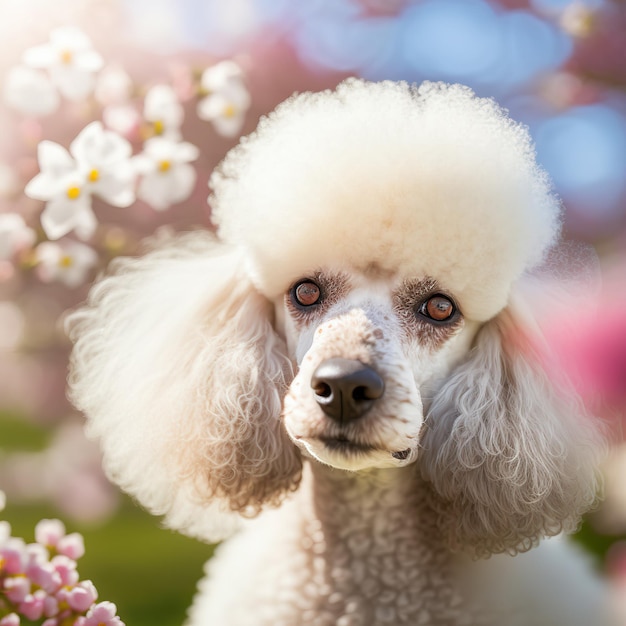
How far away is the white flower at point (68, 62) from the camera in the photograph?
104cm

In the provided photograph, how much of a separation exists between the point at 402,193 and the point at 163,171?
1.63 ft

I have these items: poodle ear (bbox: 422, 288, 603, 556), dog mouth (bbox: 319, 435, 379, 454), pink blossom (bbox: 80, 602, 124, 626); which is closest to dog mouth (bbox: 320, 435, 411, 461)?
dog mouth (bbox: 319, 435, 379, 454)

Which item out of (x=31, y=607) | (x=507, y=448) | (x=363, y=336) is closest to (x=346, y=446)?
(x=363, y=336)

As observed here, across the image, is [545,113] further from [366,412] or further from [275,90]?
[366,412]

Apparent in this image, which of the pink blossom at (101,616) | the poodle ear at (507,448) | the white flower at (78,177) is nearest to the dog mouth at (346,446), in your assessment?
the poodle ear at (507,448)

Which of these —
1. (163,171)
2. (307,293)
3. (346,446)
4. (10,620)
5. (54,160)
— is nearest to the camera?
(10,620)

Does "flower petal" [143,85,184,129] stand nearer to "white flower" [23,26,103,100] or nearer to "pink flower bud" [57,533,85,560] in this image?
"white flower" [23,26,103,100]

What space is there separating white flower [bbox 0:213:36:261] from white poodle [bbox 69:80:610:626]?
0.71 feet

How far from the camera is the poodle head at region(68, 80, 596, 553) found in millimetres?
792

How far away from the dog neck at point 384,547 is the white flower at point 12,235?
59 cm

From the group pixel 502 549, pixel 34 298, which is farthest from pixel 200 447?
pixel 34 298

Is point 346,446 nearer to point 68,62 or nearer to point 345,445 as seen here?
point 345,445

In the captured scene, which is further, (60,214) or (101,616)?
(60,214)

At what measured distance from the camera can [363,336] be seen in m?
0.77
